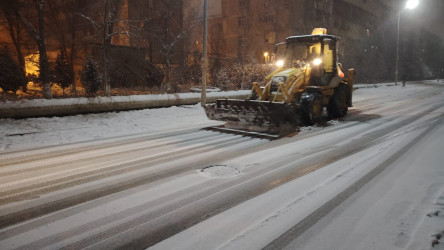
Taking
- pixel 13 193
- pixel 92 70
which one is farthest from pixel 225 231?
pixel 92 70

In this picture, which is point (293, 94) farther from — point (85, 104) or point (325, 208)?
point (85, 104)

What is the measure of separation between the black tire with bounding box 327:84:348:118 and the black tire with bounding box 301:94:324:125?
1.62 m

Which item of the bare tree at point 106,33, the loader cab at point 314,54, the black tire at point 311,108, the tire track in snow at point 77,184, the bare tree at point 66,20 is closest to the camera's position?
the tire track in snow at point 77,184

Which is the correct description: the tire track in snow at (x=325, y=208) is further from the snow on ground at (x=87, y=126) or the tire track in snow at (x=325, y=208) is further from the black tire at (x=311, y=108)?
the snow on ground at (x=87, y=126)

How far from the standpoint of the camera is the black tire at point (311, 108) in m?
9.26

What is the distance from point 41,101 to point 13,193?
317 inches

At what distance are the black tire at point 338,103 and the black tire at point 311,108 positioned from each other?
162cm

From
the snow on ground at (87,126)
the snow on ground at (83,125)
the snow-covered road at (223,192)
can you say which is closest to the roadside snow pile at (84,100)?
the snow on ground at (83,125)

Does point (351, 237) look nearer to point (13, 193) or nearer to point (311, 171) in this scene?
point (311, 171)

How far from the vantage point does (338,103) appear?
1141 centimetres

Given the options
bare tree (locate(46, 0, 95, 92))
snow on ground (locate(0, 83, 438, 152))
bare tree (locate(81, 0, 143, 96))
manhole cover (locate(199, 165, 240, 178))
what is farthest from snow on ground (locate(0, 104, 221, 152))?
bare tree (locate(46, 0, 95, 92))

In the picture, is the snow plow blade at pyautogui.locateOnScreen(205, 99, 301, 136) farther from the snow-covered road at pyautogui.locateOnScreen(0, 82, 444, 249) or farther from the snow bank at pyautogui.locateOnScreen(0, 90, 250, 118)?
the snow bank at pyautogui.locateOnScreen(0, 90, 250, 118)

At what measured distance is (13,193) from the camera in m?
4.32

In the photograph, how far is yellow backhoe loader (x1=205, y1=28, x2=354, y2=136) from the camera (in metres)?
8.68
